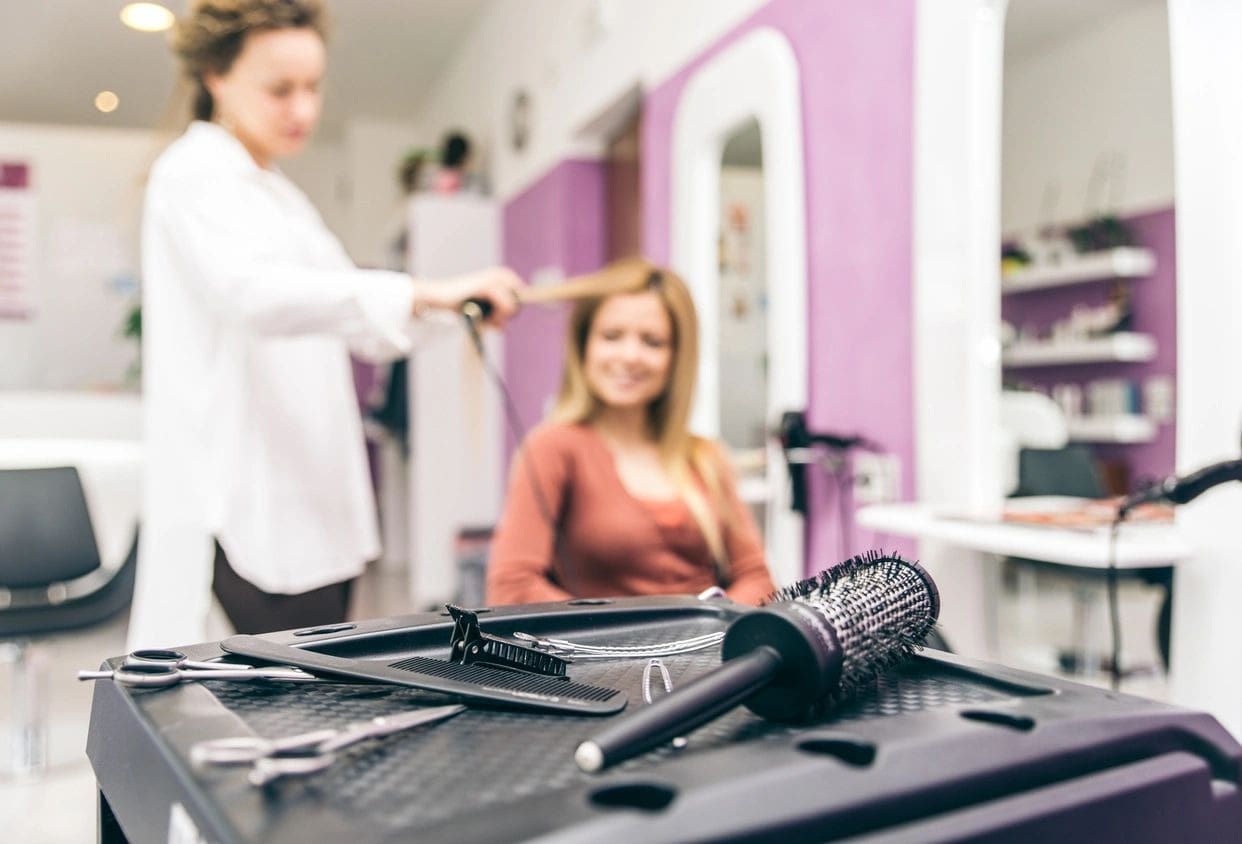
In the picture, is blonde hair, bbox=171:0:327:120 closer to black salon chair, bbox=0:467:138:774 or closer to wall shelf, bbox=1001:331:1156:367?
wall shelf, bbox=1001:331:1156:367

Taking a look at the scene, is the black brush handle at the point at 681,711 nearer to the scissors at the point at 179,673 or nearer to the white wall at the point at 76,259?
the scissors at the point at 179,673

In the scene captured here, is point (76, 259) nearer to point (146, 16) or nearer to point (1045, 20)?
point (146, 16)

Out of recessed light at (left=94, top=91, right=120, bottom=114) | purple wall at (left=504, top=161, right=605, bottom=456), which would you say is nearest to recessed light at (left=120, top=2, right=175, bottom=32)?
recessed light at (left=94, top=91, right=120, bottom=114)

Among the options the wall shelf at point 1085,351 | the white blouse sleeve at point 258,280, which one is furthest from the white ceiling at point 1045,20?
the white blouse sleeve at point 258,280

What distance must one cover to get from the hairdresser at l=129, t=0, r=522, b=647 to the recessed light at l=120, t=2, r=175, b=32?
8.42 feet

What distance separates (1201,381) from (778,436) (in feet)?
3.39

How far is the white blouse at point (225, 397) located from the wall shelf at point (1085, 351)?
0.99 m

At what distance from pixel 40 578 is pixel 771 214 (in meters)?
2.05

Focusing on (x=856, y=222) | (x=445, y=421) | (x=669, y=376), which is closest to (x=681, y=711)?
(x=669, y=376)

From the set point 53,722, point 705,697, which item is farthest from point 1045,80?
point 53,722

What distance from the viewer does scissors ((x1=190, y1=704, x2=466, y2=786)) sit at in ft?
1.34

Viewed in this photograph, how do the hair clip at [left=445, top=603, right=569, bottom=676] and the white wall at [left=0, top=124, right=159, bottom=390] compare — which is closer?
the hair clip at [left=445, top=603, right=569, bottom=676]

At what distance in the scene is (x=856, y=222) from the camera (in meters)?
2.09

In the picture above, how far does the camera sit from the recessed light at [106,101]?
3287mm
